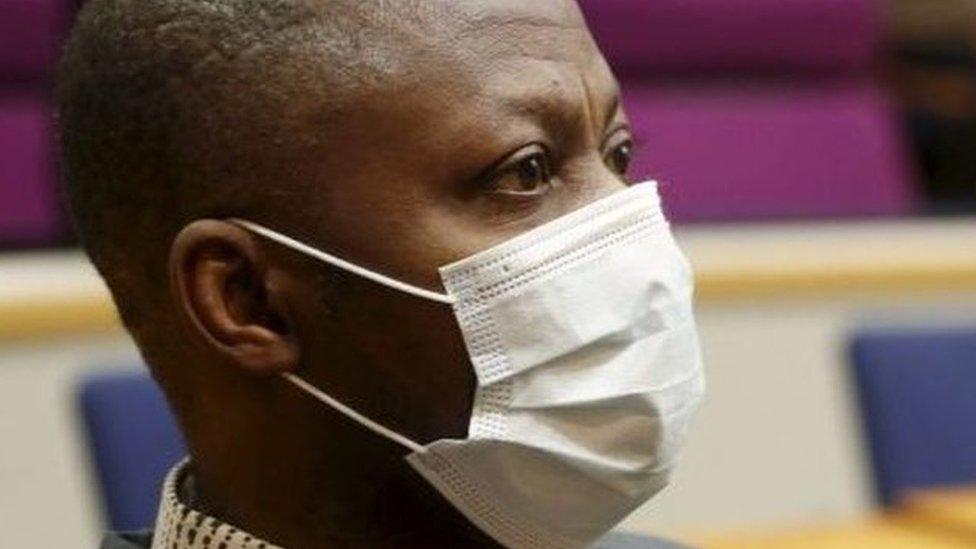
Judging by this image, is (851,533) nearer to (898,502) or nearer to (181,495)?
(898,502)

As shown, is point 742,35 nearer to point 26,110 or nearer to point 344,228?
point 26,110

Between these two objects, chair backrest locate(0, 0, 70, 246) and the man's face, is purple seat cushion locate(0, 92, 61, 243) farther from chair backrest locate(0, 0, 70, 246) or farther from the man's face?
the man's face

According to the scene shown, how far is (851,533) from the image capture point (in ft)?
7.27

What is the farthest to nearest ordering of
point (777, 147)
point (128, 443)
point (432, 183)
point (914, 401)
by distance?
point (777, 147), point (914, 401), point (128, 443), point (432, 183)

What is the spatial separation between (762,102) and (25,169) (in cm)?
123

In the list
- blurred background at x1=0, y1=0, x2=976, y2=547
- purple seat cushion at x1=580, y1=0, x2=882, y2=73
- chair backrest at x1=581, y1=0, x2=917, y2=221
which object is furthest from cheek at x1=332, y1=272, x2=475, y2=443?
purple seat cushion at x1=580, y1=0, x2=882, y2=73

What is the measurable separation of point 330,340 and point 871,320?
145 centimetres

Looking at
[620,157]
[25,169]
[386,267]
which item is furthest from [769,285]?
[386,267]

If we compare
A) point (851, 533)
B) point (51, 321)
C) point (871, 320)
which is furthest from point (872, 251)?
point (51, 321)

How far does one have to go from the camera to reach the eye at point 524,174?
1146mm

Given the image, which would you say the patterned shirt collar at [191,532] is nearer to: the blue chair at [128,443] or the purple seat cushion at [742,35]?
the blue chair at [128,443]

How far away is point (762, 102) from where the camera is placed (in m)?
3.48

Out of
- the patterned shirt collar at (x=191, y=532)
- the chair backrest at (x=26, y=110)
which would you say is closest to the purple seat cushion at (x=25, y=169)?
the chair backrest at (x=26, y=110)

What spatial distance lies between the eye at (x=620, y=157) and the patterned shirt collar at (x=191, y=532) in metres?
0.29
